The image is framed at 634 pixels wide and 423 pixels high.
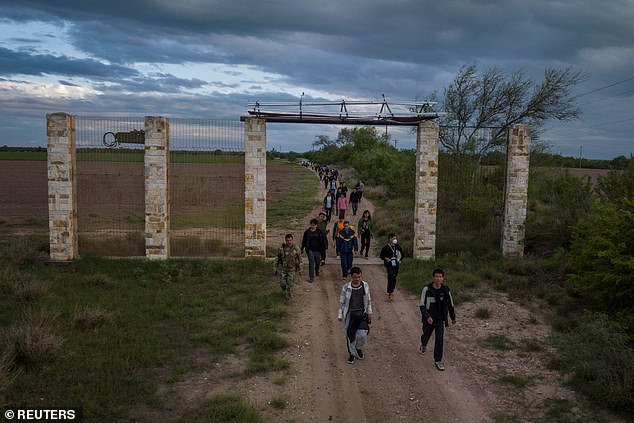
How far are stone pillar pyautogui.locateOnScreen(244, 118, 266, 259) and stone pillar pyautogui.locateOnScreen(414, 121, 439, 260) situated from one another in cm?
482

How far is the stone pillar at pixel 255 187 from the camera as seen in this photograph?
15.5 m

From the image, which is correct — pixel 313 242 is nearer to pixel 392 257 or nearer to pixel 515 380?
pixel 392 257

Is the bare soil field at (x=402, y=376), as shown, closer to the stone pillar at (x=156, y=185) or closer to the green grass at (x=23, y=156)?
the stone pillar at (x=156, y=185)

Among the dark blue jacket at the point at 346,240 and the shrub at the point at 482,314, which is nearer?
the shrub at the point at 482,314

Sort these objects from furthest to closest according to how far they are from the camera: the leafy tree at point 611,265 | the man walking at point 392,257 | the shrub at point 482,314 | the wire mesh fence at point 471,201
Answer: the wire mesh fence at point 471,201 < the man walking at point 392,257 < the shrub at point 482,314 < the leafy tree at point 611,265

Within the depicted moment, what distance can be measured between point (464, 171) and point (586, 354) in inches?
399

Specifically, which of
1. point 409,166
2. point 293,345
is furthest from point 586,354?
point 409,166

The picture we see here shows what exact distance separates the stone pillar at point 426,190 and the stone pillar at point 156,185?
25.4 ft

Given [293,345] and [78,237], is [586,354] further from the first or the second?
[78,237]

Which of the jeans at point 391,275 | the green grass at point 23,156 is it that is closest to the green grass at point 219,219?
the jeans at point 391,275

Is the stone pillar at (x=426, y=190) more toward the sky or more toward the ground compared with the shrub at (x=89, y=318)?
more toward the sky

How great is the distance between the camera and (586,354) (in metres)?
8.09

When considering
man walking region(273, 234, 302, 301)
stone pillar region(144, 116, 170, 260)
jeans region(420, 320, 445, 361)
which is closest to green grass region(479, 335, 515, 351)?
jeans region(420, 320, 445, 361)

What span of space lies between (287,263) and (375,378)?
4216 mm
